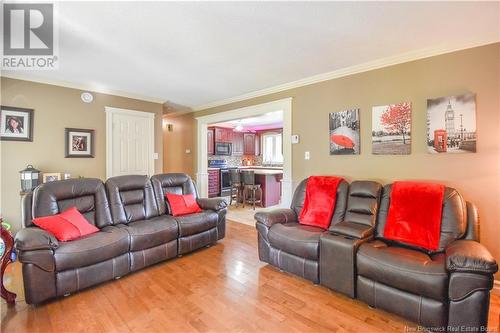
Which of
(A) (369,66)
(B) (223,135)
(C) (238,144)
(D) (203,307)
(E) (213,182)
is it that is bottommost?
(D) (203,307)

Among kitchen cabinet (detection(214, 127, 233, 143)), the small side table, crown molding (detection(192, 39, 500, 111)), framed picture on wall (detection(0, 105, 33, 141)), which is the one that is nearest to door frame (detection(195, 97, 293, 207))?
crown molding (detection(192, 39, 500, 111))

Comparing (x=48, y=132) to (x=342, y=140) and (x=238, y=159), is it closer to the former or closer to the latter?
(x=342, y=140)

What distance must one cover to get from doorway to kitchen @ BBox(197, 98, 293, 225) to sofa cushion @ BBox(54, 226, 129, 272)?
8.19 ft

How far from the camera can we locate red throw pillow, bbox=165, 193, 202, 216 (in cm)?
344

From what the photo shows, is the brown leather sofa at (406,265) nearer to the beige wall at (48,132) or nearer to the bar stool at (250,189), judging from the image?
the bar stool at (250,189)

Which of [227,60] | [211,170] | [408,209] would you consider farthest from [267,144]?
[408,209]

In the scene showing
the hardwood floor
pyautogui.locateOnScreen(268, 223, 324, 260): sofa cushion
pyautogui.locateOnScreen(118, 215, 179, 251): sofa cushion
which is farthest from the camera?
pyautogui.locateOnScreen(118, 215, 179, 251): sofa cushion

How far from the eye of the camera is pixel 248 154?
9297 millimetres

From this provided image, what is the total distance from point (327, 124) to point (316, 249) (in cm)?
193

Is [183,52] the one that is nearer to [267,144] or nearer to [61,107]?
[61,107]

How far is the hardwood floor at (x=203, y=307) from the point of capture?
1896 millimetres

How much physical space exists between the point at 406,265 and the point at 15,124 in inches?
196

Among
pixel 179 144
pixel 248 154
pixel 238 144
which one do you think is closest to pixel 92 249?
pixel 179 144

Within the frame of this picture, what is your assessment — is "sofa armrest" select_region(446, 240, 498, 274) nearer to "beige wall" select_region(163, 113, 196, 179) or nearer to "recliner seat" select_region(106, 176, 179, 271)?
"recliner seat" select_region(106, 176, 179, 271)
